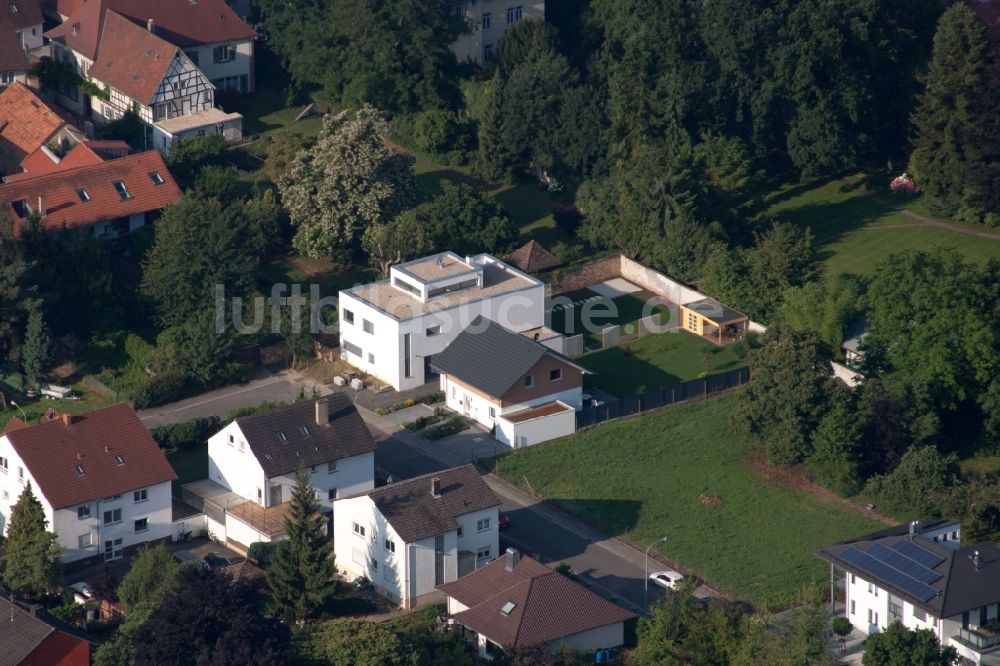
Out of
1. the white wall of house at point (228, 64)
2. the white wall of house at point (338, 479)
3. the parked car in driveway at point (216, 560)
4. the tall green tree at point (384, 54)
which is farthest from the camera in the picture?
the white wall of house at point (228, 64)

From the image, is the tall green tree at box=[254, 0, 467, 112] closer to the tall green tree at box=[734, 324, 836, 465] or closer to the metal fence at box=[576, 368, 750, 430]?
the metal fence at box=[576, 368, 750, 430]

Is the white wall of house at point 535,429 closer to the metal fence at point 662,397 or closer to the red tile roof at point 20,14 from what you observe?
the metal fence at point 662,397

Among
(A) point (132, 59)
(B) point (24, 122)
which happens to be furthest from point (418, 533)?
(A) point (132, 59)

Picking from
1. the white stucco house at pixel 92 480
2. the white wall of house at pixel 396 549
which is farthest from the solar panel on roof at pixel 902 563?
the white stucco house at pixel 92 480

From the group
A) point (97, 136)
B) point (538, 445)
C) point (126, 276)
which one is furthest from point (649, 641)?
point (97, 136)

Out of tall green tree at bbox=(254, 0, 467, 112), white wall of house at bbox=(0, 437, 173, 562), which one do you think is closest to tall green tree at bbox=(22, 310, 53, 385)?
white wall of house at bbox=(0, 437, 173, 562)
